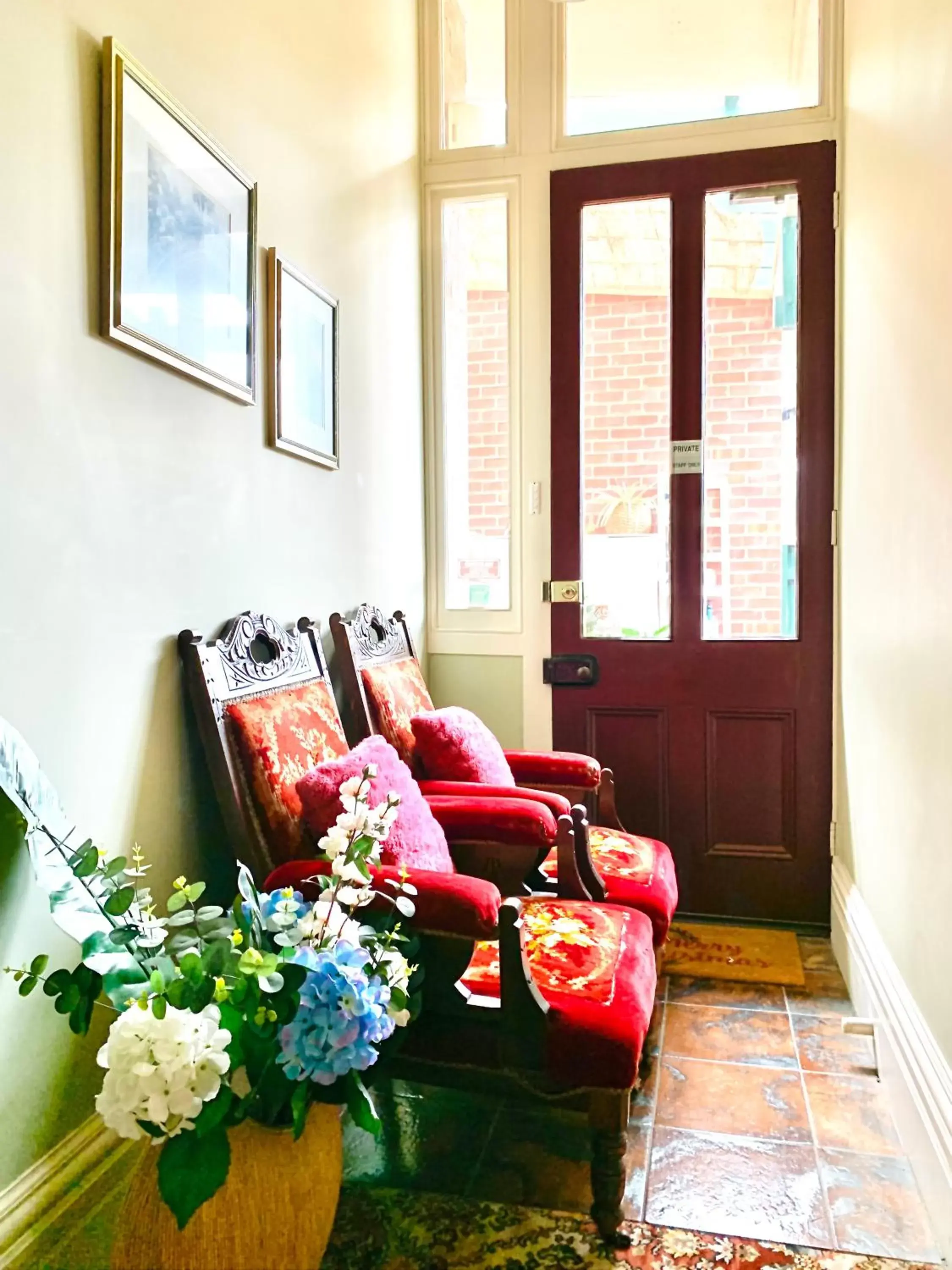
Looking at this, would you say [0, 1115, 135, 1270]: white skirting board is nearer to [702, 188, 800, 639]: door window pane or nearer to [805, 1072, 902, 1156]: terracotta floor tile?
[805, 1072, 902, 1156]: terracotta floor tile

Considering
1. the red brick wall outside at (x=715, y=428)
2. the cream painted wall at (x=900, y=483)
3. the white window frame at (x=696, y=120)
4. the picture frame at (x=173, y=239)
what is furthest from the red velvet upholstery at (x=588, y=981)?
the white window frame at (x=696, y=120)

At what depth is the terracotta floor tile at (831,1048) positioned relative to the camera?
6.78 feet

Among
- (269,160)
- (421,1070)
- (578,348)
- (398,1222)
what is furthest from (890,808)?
(269,160)

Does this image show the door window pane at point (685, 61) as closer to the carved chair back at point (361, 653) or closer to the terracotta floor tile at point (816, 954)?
the carved chair back at point (361, 653)

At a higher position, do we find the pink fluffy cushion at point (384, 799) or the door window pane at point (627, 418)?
the door window pane at point (627, 418)

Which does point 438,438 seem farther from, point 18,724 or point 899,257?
point 18,724

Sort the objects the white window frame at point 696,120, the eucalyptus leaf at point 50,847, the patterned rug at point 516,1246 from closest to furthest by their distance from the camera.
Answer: the eucalyptus leaf at point 50,847, the patterned rug at point 516,1246, the white window frame at point 696,120

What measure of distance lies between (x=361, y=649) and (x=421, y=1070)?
116 cm

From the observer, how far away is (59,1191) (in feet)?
4.50

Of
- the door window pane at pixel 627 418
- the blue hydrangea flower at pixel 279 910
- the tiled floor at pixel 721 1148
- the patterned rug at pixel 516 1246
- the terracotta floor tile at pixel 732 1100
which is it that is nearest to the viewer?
the blue hydrangea flower at pixel 279 910

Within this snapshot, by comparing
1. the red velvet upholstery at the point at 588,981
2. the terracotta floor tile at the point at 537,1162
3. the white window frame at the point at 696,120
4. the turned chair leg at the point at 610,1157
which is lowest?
the terracotta floor tile at the point at 537,1162

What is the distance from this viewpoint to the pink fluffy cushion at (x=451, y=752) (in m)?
2.32

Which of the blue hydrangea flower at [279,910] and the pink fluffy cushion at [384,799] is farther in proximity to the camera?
the pink fluffy cushion at [384,799]

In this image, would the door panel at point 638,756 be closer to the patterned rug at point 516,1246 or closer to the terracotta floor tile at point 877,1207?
the terracotta floor tile at point 877,1207
